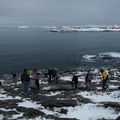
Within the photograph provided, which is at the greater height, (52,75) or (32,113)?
(32,113)

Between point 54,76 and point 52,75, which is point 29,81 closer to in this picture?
point 54,76

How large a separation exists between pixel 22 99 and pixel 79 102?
4.28 meters

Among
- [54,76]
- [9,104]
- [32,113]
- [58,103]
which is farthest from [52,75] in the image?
[32,113]

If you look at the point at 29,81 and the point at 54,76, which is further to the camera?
the point at 54,76

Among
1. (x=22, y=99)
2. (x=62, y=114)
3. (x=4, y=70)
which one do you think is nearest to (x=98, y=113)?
(x=62, y=114)

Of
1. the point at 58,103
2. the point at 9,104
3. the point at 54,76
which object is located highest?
the point at 58,103

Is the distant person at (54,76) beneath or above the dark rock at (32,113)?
beneath

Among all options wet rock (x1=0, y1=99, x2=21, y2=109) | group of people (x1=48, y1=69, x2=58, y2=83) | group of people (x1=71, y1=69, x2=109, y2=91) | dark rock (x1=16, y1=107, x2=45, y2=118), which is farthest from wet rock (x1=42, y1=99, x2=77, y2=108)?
group of people (x1=48, y1=69, x2=58, y2=83)

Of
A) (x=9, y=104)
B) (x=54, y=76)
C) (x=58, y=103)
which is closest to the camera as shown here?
(x=58, y=103)

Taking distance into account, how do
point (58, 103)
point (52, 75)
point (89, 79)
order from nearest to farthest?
point (58, 103) → point (89, 79) → point (52, 75)

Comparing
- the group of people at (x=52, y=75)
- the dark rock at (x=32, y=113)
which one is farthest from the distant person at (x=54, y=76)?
the dark rock at (x=32, y=113)

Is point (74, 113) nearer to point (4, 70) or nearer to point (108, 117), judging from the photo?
point (108, 117)

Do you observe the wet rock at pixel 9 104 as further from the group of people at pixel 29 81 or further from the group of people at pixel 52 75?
the group of people at pixel 52 75

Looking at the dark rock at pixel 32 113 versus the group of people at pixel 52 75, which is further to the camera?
the group of people at pixel 52 75
